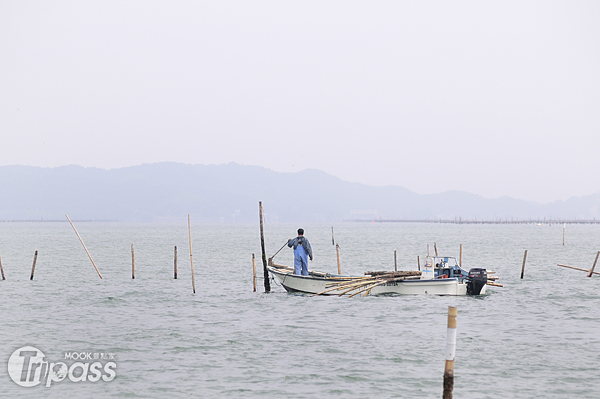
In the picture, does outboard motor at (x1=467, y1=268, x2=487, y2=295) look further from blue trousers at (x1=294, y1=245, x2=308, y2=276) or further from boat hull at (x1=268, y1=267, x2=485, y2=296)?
blue trousers at (x1=294, y1=245, x2=308, y2=276)

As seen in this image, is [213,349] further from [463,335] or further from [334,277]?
[334,277]

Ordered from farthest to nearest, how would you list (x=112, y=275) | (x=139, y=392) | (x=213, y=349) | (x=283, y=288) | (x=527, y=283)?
(x=112, y=275), (x=527, y=283), (x=283, y=288), (x=213, y=349), (x=139, y=392)

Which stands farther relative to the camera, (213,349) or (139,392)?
(213,349)

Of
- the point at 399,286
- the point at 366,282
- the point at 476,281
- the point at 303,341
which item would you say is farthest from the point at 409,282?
the point at 303,341

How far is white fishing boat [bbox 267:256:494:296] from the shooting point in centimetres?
2772

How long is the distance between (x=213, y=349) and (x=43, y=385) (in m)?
5.12

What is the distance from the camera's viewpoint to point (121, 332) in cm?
2108

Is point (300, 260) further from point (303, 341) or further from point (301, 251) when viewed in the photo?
point (303, 341)

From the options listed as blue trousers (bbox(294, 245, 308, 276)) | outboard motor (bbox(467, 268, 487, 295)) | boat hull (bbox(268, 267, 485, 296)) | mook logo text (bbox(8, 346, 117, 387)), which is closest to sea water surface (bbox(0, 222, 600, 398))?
mook logo text (bbox(8, 346, 117, 387))

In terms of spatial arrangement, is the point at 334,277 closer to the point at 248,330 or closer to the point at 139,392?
the point at 248,330

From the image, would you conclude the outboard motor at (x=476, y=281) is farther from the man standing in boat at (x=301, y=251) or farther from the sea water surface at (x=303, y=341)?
the man standing in boat at (x=301, y=251)

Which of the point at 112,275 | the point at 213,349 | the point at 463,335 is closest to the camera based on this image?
the point at 213,349

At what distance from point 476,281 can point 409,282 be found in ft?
10.0

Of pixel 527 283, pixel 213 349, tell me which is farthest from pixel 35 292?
pixel 527 283
